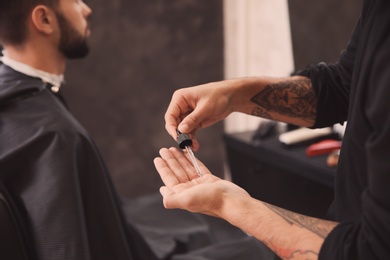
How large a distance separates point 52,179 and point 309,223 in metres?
0.81

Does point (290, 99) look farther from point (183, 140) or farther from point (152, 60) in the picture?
point (152, 60)

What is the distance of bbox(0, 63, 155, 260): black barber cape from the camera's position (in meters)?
1.25

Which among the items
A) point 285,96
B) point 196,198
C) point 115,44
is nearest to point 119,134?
point 115,44

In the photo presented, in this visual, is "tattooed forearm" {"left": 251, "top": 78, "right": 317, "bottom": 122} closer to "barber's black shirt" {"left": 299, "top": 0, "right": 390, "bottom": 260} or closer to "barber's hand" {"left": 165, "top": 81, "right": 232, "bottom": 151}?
"barber's hand" {"left": 165, "top": 81, "right": 232, "bottom": 151}

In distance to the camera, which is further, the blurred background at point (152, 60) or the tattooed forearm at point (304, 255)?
the blurred background at point (152, 60)

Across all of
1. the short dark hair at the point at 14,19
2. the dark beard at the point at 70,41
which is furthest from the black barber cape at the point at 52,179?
the dark beard at the point at 70,41

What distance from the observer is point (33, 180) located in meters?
1.28

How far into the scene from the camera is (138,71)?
7.84ft

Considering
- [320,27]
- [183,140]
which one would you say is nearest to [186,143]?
[183,140]

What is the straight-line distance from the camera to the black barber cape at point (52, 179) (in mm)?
1254

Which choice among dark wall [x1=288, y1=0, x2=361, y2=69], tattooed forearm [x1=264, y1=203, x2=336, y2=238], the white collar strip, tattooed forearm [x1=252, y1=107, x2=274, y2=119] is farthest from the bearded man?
dark wall [x1=288, y1=0, x2=361, y2=69]

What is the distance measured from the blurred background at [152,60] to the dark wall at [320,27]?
19 mm

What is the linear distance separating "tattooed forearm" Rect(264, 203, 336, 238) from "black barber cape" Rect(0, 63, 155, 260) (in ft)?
2.34

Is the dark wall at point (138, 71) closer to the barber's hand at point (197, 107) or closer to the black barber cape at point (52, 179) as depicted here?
the black barber cape at point (52, 179)
